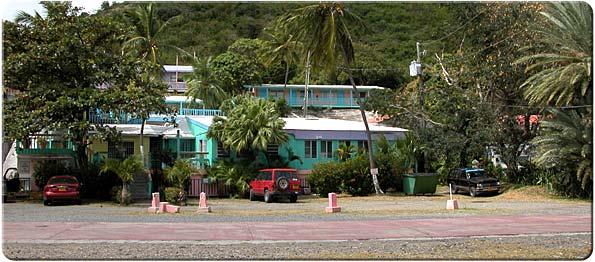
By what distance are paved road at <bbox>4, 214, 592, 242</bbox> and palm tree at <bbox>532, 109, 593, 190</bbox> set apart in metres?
8.46

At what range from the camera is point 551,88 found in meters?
28.2

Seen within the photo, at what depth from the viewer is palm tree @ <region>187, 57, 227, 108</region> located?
188ft

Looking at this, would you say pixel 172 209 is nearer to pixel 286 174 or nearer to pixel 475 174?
pixel 286 174

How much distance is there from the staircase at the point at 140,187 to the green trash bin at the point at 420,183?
12941 mm

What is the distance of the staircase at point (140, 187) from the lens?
3234cm

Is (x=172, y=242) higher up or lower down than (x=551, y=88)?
lower down

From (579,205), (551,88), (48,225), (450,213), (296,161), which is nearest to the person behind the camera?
(48,225)

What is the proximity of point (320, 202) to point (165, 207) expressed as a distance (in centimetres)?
851

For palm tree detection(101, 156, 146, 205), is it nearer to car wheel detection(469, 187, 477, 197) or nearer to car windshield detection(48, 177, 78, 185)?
car windshield detection(48, 177, 78, 185)

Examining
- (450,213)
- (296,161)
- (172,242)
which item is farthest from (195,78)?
(172,242)

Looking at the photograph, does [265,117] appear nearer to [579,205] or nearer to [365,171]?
[365,171]

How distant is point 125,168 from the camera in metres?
26.9

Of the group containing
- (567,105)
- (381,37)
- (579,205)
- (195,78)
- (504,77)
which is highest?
(381,37)

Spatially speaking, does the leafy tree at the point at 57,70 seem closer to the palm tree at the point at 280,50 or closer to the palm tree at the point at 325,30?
the palm tree at the point at 325,30
